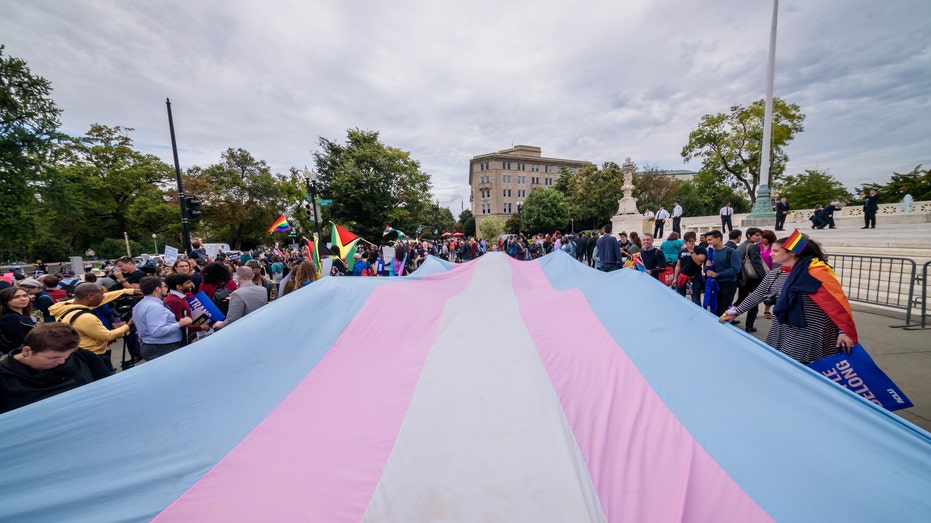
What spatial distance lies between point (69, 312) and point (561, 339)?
4.74 m

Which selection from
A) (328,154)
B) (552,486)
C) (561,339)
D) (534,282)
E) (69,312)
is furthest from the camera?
(328,154)

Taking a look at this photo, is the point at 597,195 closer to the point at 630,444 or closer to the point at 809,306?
the point at 809,306

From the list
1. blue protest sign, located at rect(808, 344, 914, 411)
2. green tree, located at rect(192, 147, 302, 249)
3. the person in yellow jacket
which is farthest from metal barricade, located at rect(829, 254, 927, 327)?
green tree, located at rect(192, 147, 302, 249)

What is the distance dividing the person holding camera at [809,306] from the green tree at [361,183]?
2352 cm

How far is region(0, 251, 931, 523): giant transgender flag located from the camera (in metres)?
1.53

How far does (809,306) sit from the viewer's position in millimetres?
2863

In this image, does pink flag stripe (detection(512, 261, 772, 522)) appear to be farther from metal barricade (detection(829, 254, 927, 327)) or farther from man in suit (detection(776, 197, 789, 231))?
man in suit (detection(776, 197, 789, 231))

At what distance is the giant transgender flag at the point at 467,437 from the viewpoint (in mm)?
1527

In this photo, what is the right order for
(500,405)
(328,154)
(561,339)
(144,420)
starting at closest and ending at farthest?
(144,420) → (500,405) → (561,339) → (328,154)

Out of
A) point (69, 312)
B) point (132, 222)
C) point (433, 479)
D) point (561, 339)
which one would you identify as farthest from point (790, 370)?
point (132, 222)

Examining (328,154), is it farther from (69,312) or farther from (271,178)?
(69,312)

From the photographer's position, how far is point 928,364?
13.0 feet

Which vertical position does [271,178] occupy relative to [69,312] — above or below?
above

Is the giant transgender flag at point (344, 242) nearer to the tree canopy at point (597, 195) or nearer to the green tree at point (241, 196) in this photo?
the green tree at point (241, 196)
